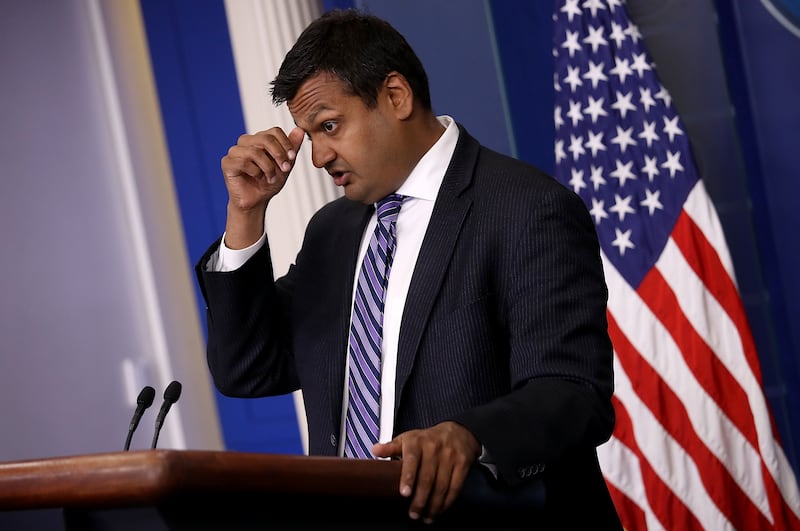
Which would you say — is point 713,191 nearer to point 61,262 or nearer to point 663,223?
point 663,223

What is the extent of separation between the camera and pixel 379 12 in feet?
12.3

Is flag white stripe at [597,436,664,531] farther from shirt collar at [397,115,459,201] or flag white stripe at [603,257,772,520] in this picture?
shirt collar at [397,115,459,201]

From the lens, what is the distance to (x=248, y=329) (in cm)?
200

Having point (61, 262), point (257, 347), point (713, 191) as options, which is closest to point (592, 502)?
point (257, 347)

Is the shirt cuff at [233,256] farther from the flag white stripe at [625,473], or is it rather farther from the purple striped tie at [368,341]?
the flag white stripe at [625,473]

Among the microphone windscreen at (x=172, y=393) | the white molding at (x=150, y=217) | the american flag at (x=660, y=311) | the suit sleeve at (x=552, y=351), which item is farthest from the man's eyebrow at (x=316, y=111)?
the white molding at (x=150, y=217)

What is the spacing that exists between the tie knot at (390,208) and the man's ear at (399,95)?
5.8 inches

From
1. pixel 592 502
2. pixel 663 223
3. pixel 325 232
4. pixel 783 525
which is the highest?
pixel 325 232

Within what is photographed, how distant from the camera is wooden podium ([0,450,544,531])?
0.92 m

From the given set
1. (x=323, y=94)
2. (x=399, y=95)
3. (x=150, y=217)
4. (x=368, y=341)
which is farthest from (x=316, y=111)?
(x=150, y=217)

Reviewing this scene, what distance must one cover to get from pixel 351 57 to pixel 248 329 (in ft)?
1.82

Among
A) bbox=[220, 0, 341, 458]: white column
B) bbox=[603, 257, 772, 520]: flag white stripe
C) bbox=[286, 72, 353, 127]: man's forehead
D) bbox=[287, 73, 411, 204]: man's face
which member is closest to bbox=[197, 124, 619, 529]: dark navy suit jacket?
bbox=[287, 73, 411, 204]: man's face

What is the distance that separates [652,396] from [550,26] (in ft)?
4.50

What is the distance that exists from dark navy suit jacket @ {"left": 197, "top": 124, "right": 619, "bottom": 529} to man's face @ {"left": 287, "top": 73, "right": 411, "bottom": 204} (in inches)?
4.6
